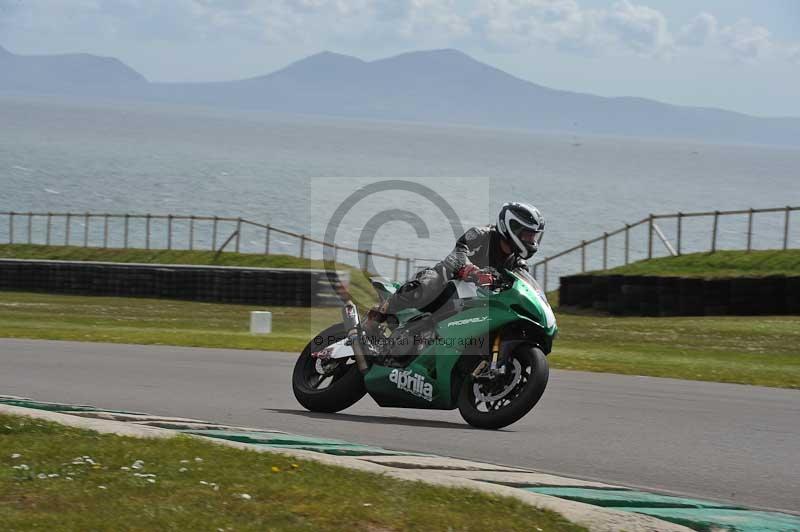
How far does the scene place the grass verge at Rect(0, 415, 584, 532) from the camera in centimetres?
556

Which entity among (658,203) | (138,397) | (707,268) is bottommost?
(138,397)

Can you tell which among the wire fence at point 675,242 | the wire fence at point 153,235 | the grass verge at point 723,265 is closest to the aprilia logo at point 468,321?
the grass verge at point 723,265

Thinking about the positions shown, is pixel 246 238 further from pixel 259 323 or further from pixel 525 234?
pixel 525 234

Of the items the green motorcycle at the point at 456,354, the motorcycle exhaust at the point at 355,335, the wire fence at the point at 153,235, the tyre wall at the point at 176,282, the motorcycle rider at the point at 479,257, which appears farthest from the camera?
the wire fence at the point at 153,235

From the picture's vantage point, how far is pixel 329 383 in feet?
33.2

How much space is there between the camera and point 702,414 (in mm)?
10219

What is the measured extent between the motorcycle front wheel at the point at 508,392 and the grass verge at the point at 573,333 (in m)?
5.91

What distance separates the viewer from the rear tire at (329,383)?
982cm

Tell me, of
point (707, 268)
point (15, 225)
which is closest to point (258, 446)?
point (707, 268)

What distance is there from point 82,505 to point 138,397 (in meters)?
5.15

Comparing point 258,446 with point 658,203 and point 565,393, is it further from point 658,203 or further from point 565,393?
point 658,203

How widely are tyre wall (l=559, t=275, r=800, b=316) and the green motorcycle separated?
17654 millimetres

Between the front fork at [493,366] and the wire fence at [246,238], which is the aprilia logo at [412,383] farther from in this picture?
the wire fence at [246,238]

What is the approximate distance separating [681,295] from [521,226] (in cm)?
1944
